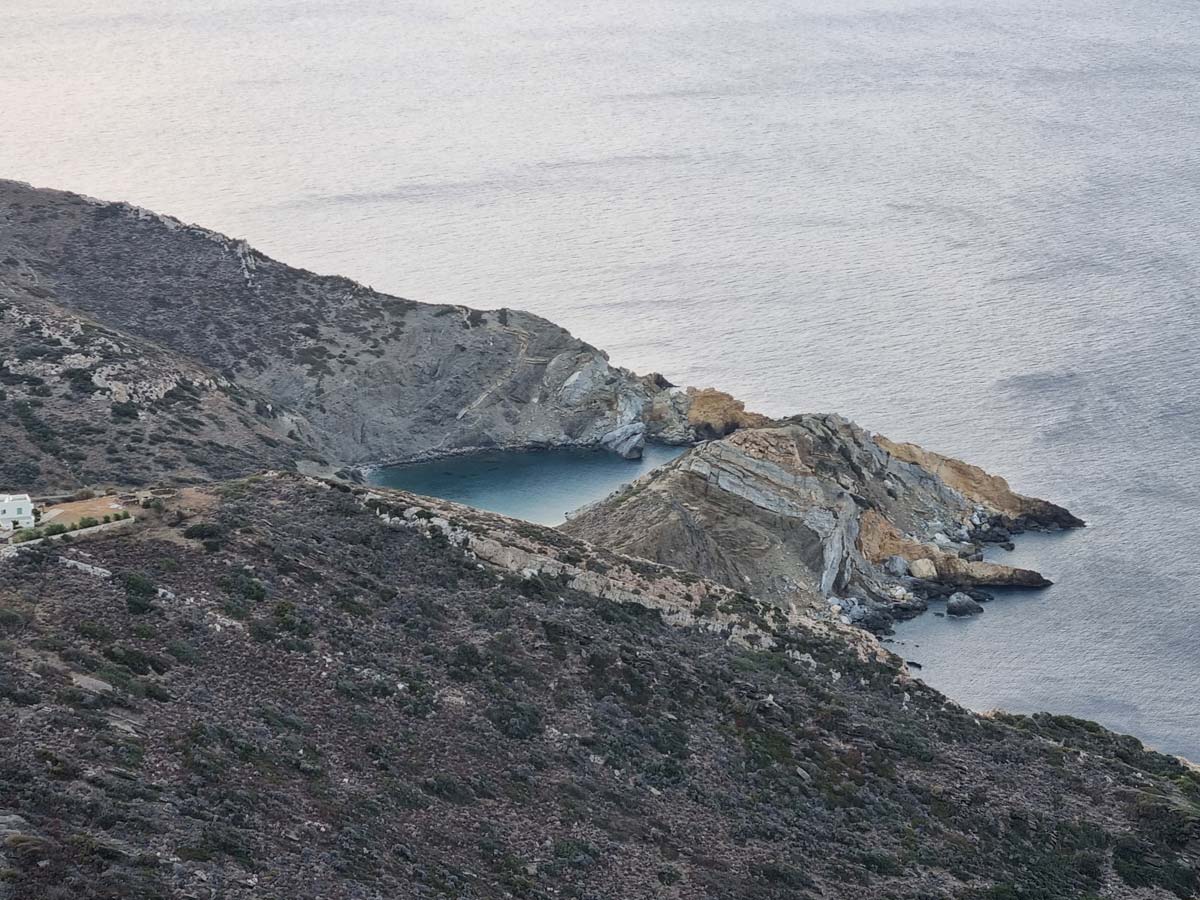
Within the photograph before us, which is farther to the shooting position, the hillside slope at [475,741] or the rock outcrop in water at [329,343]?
the rock outcrop in water at [329,343]

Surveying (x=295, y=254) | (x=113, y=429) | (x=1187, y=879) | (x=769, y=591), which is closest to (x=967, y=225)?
(x=295, y=254)

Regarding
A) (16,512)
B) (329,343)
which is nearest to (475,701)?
(16,512)

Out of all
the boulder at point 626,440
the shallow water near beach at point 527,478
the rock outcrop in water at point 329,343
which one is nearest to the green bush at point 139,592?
the rock outcrop in water at point 329,343

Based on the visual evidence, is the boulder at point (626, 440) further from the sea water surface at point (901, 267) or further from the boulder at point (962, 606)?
the boulder at point (962, 606)

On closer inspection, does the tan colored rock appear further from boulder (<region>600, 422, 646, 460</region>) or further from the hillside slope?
the hillside slope

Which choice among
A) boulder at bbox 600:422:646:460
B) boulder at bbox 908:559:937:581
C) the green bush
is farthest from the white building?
boulder at bbox 600:422:646:460

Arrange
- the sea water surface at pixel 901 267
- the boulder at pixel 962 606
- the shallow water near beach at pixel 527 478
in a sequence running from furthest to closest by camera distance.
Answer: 1. the shallow water near beach at pixel 527 478
2. the sea water surface at pixel 901 267
3. the boulder at pixel 962 606
